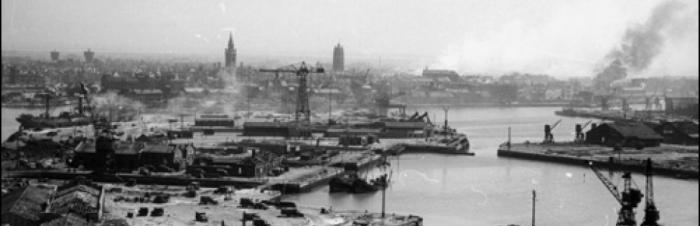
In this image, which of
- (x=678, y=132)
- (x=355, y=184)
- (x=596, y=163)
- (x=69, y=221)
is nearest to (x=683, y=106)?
(x=678, y=132)

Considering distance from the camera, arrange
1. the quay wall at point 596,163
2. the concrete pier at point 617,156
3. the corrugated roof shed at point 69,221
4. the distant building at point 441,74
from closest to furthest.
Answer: the corrugated roof shed at point 69,221 → the quay wall at point 596,163 → the concrete pier at point 617,156 → the distant building at point 441,74

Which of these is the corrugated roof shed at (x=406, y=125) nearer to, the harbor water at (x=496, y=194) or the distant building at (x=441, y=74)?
the harbor water at (x=496, y=194)

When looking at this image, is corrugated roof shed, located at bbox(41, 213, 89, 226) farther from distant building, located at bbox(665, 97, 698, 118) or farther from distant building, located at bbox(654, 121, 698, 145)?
distant building, located at bbox(665, 97, 698, 118)

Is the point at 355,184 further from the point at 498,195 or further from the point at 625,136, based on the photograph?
the point at 625,136

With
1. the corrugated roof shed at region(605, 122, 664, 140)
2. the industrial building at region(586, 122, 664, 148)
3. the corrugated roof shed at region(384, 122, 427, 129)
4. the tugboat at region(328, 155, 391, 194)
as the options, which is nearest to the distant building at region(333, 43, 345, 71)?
the corrugated roof shed at region(384, 122, 427, 129)

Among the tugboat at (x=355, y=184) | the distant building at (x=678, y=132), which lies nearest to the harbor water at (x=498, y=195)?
the tugboat at (x=355, y=184)

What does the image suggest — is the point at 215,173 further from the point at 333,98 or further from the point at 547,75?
the point at 547,75
